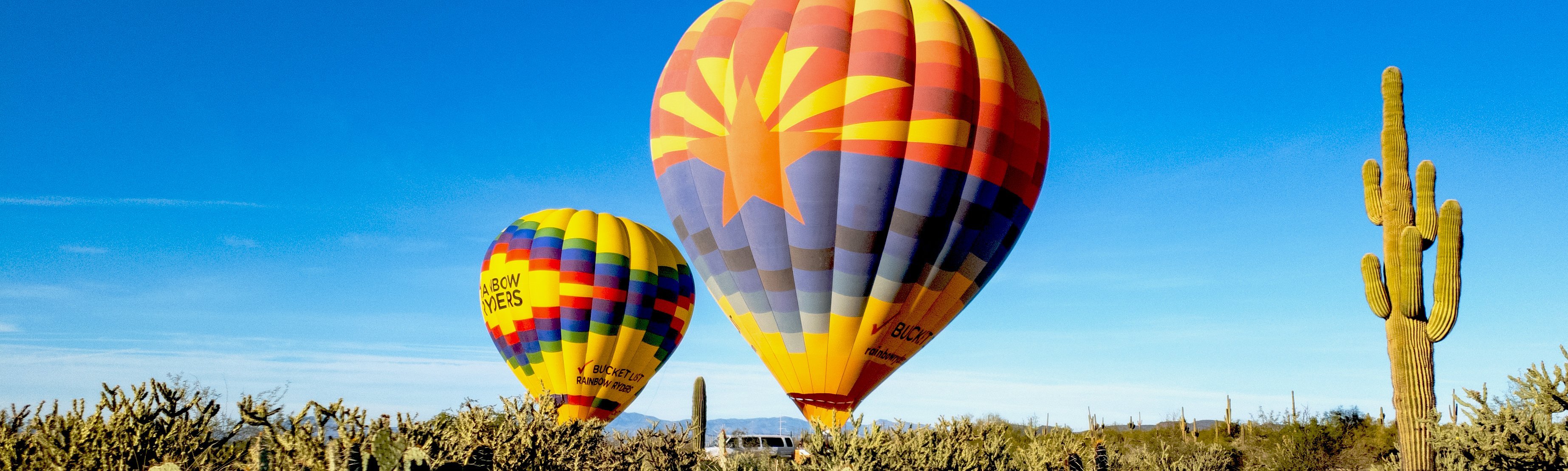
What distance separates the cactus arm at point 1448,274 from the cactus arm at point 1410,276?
277mm

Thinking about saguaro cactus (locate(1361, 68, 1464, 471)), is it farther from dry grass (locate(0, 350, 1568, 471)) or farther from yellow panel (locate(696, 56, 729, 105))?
yellow panel (locate(696, 56, 729, 105))

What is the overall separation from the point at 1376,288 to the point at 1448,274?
1415mm

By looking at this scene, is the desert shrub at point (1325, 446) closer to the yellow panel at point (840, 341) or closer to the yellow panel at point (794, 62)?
the yellow panel at point (840, 341)

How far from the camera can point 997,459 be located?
2259 cm

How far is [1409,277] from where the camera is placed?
58.2ft

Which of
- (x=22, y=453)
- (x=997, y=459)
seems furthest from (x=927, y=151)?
(x=22, y=453)

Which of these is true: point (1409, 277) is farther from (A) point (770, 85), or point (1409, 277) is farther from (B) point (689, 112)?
(B) point (689, 112)

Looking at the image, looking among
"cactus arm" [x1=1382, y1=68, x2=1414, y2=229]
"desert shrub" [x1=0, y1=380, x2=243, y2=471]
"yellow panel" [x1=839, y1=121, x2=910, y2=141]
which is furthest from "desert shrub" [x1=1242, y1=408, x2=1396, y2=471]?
"desert shrub" [x1=0, y1=380, x2=243, y2=471]

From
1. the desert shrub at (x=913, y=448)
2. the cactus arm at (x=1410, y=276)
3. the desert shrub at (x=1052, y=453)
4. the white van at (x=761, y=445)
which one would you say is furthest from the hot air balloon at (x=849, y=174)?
the white van at (x=761, y=445)

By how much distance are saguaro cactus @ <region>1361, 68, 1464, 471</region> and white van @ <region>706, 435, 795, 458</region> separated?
59.7ft

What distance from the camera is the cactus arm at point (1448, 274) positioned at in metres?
17.1

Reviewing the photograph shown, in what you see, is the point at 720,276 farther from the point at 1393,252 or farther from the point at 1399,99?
the point at 1399,99

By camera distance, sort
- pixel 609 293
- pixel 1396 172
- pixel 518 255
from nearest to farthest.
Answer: pixel 1396 172 < pixel 609 293 < pixel 518 255

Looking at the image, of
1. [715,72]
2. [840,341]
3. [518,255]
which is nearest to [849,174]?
[840,341]
